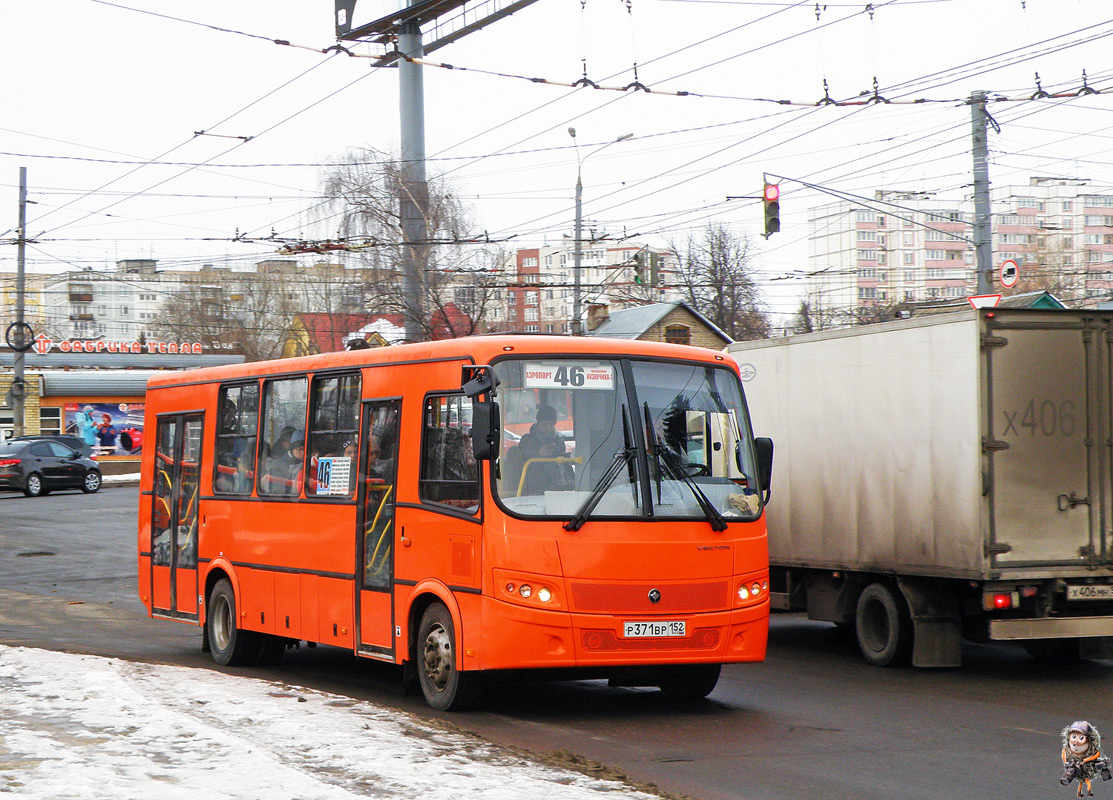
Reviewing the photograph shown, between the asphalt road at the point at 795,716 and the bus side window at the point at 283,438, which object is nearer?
the asphalt road at the point at 795,716

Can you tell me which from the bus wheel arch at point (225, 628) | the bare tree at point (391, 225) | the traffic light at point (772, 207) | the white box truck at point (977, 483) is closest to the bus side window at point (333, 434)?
the bus wheel arch at point (225, 628)

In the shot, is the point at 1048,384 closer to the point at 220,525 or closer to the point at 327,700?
the point at 327,700

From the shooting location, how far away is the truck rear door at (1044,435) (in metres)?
11.2

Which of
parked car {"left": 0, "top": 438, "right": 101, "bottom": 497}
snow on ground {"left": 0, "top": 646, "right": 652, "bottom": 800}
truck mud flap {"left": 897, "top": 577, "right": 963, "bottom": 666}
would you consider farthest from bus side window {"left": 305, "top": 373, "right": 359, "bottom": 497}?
parked car {"left": 0, "top": 438, "right": 101, "bottom": 497}

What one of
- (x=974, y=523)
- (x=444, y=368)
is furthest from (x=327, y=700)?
(x=974, y=523)

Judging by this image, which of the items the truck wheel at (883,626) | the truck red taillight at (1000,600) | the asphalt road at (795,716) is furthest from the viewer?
the truck wheel at (883,626)

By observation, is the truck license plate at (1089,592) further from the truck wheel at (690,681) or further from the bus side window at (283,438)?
the bus side window at (283,438)

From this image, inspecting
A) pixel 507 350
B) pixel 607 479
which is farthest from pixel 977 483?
pixel 507 350

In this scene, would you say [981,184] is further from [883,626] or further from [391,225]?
[391,225]

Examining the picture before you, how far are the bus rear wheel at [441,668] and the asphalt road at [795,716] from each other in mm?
171

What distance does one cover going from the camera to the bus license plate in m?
9.11

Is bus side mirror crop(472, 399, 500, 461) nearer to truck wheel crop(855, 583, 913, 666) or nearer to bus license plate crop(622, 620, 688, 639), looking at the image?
bus license plate crop(622, 620, 688, 639)

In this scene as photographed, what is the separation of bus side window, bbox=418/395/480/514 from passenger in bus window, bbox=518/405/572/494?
35cm

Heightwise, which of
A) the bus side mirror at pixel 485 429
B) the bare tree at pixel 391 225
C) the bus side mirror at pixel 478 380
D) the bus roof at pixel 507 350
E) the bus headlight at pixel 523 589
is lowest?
the bus headlight at pixel 523 589
